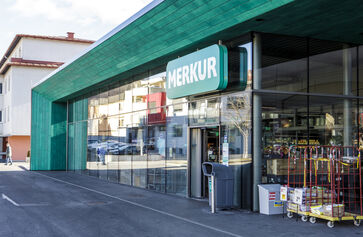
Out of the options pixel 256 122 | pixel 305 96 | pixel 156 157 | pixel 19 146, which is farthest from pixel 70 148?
pixel 305 96

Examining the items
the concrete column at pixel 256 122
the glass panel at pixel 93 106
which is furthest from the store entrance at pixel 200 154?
the glass panel at pixel 93 106

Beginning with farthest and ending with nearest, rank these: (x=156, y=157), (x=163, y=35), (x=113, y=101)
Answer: (x=113, y=101), (x=156, y=157), (x=163, y=35)

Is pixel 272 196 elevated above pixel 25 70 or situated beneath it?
situated beneath

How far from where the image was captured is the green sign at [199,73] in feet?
38.8

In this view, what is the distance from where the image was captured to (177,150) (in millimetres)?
15266

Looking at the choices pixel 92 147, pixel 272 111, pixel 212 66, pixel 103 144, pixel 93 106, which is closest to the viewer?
pixel 272 111

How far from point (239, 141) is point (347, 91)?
156 inches

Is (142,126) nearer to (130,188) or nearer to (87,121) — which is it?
(130,188)

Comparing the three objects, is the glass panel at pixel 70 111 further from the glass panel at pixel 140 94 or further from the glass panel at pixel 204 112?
the glass panel at pixel 204 112

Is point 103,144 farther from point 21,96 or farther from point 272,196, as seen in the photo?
point 21,96

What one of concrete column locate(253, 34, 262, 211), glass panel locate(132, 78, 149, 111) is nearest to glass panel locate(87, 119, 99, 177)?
glass panel locate(132, 78, 149, 111)

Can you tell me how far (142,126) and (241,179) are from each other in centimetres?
703

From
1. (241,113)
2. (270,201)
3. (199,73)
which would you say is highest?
(199,73)

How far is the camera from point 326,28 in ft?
36.7
